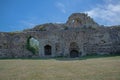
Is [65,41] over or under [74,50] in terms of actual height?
over

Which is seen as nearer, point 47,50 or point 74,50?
point 74,50

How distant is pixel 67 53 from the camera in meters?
25.9

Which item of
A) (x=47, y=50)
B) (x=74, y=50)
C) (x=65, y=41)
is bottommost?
(x=74, y=50)

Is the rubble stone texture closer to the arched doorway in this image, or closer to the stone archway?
the stone archway

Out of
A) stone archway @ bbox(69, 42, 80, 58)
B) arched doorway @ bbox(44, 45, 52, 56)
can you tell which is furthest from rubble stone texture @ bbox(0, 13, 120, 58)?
arched doorway @ bbox(44, 45, 52, 56)

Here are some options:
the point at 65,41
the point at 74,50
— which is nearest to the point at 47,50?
the point at 65,41

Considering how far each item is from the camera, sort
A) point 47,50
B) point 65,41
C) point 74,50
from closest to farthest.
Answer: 1. point 65,41
2. point 74,50
3. point 47,50

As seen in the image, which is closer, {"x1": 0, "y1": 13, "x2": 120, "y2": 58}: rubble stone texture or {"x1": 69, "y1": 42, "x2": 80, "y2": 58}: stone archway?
{"x1": 0, "y1": 13, "x2": 120, "y2": 58}: rubble stone texture

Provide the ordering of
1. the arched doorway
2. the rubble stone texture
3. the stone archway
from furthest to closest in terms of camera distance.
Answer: the arched doorway → the stone archway → the rubble stone texture

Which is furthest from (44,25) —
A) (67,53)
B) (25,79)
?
(25,79)

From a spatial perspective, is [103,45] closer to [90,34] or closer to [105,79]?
[90,34]

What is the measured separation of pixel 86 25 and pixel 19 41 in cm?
1196

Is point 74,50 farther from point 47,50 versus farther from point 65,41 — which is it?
point 47,50

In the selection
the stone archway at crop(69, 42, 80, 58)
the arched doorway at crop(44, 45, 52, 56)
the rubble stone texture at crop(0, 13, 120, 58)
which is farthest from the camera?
the arched doorway at crop(44, 45, 52, 56)
